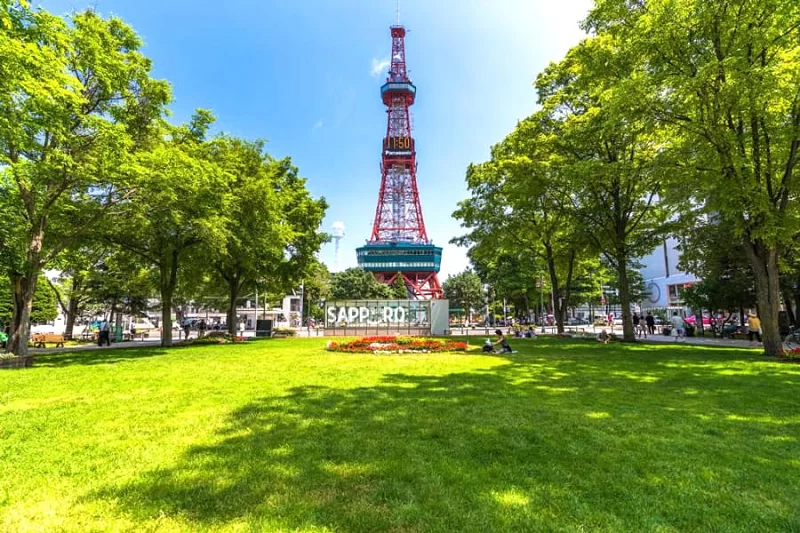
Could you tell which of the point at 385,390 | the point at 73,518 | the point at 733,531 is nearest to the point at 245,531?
the point at 73,518

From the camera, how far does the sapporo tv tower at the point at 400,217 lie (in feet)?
248

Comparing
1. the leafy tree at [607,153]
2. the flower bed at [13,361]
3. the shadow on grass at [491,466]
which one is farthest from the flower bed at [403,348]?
the flower bed at [13,361]

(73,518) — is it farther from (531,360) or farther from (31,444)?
(531,360)

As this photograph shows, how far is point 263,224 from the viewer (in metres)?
22.2

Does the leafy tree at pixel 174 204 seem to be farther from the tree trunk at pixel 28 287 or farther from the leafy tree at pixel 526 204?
the leafy tree at pixel 526 204

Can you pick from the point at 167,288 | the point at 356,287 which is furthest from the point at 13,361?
the point at 356,287

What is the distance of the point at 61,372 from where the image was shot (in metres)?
11.7

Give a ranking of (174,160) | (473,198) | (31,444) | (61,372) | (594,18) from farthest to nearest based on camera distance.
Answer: (473,198) < (594,18) < (174,160) < (61,372) < (31,444)

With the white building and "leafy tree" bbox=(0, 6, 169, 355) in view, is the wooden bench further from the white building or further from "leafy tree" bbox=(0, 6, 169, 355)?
the white building

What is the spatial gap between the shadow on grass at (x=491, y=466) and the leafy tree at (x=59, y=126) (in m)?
10.3

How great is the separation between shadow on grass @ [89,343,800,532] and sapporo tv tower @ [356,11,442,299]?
222 feet

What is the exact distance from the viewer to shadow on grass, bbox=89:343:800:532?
3.31 metres

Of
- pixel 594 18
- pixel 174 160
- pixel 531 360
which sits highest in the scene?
pixel 594 18

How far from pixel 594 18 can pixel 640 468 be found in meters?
18.8
